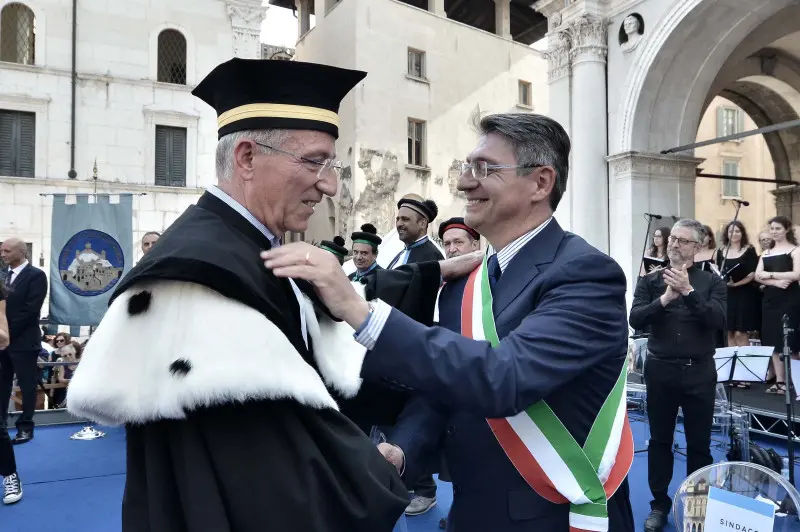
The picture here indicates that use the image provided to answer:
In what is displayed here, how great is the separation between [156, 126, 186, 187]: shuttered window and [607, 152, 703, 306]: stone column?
1224 centimetres

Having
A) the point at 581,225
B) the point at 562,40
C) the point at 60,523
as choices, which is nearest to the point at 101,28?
the point at 562,40

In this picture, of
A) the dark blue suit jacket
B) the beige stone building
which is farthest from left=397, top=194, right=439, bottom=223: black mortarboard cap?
→ the beige stone building

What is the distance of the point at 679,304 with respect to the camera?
4.44 m

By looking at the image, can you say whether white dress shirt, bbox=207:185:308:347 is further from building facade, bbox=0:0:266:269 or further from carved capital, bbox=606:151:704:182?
building facade, bbox=0:0:266:269

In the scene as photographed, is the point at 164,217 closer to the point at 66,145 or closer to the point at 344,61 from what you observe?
the point at 66,145

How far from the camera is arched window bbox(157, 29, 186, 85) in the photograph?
702 inches

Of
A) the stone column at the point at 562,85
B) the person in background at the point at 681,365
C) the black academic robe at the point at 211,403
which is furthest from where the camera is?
the stone column at the point at 562,85

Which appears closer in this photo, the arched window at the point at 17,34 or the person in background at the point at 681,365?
the person in background at the point at 681,365

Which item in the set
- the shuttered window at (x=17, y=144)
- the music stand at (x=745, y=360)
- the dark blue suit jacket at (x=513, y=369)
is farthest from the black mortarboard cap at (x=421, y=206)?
the shuttered window at (x=17, y=144)

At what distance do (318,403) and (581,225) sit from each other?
10.1 metres

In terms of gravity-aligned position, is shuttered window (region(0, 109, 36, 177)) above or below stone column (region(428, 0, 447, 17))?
below

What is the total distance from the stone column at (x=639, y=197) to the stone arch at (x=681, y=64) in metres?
0.26

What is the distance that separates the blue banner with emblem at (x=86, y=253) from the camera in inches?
310

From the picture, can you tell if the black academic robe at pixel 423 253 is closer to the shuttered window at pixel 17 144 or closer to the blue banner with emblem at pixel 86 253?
the blue banner with emblem at pixel 86 253
